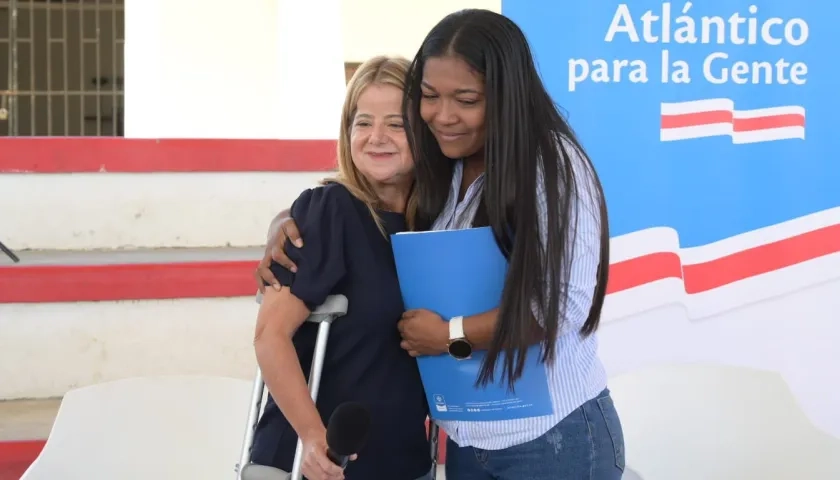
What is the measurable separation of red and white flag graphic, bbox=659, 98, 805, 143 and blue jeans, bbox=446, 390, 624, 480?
156 cm

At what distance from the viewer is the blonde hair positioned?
1.66 meters

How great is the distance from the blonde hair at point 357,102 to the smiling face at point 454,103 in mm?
107

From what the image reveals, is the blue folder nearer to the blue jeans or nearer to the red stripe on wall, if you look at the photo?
the blue jeans

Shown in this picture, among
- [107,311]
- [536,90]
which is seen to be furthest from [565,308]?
[107,311]

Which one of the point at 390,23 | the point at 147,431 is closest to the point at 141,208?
the point at 147,431

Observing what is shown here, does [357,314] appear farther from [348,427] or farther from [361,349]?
[348,427]

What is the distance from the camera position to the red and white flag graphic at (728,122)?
9.81 feet

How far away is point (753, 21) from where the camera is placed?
2973mm

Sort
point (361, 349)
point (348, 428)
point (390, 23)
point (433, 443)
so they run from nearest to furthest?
1. point (348, 428)
2. point (361, 349)
3. point (433, 443)
4. point (390, 23)

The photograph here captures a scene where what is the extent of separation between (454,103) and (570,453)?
21.9 inches

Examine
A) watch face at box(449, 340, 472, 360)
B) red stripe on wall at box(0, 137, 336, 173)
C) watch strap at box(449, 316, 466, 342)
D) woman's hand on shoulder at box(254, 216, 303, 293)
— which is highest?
red stripe on wall at box(0, 137, 336, 173)

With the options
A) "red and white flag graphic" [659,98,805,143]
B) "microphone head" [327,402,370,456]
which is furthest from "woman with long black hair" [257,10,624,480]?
"red and white flag graphic" [659,98,805,143]

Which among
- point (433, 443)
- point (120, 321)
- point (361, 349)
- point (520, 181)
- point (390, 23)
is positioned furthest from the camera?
point (390, 23)

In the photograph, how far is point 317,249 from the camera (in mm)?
1538
